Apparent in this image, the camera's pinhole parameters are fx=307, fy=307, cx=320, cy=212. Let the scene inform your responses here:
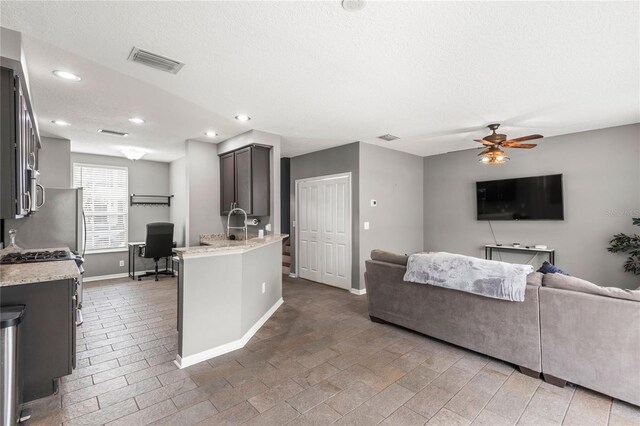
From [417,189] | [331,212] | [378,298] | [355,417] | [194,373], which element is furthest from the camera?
[417,189]

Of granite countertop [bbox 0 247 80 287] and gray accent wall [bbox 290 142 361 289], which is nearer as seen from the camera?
granite countertop [bbox 0 247 80 287]

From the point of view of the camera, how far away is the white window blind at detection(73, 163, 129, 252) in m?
6.03

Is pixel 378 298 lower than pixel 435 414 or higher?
higher

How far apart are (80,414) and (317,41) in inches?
117

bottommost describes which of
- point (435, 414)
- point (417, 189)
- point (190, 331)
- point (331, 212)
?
point (435, 414)

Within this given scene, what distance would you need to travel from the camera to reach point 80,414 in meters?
2.06

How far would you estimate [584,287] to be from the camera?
2.31 metres

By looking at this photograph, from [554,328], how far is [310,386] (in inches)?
76.7

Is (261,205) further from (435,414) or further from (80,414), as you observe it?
(435,414)

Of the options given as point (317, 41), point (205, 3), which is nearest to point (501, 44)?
point (317, 41)

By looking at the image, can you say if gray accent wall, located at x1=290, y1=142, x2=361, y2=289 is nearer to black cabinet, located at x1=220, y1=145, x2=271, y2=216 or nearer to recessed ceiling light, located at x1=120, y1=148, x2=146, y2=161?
black cabinet, located at x1=220, y1=145, x2=271, y2=216

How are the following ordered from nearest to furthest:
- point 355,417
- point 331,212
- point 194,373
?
point 355,417, point 194,373, point 331,212

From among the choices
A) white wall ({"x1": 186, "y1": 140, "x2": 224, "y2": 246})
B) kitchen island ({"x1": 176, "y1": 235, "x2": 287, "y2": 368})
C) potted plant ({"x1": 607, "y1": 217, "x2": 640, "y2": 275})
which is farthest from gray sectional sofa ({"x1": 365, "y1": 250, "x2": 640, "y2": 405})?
white wall ({"x1": 186, "y1": 140, "x2": 224, "y2": 246})

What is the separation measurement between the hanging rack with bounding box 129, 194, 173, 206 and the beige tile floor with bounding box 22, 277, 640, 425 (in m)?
3.63
